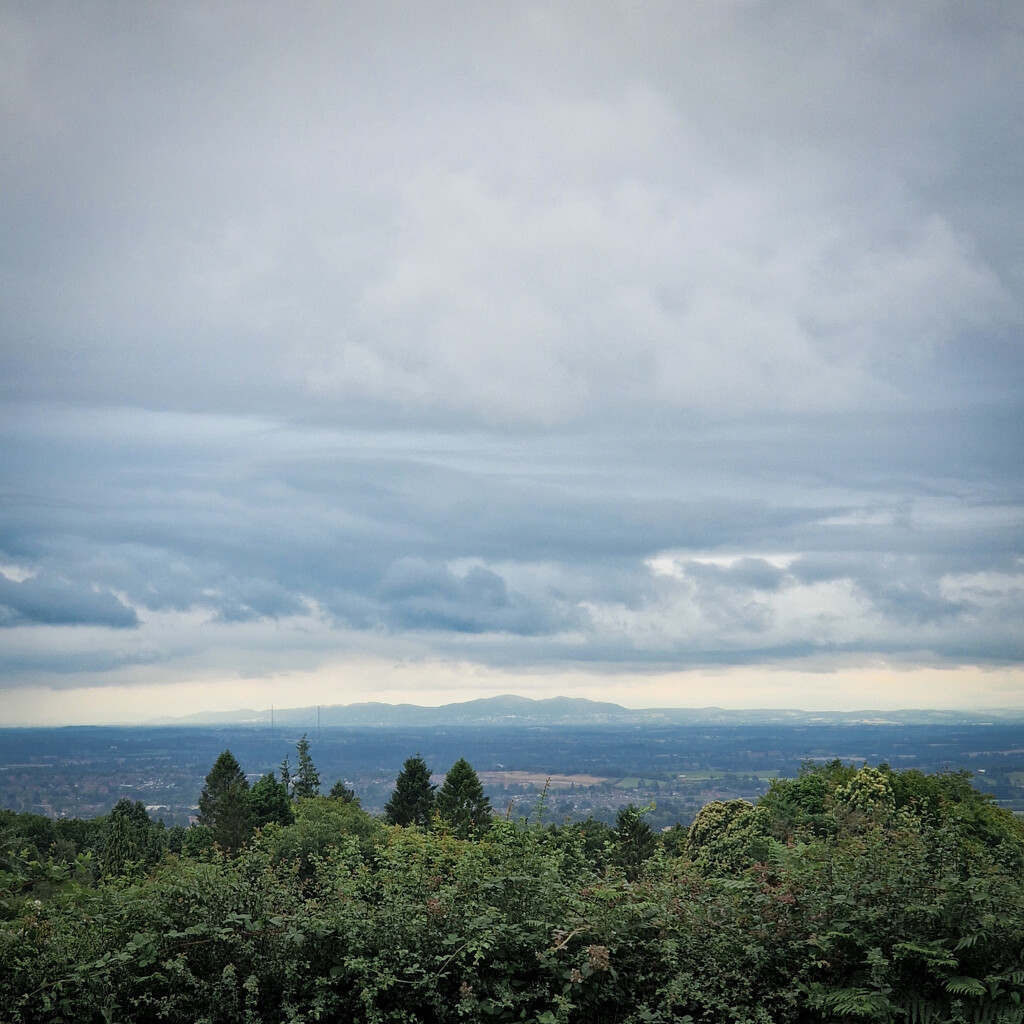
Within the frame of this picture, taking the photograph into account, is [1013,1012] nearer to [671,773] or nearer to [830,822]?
[830,822]

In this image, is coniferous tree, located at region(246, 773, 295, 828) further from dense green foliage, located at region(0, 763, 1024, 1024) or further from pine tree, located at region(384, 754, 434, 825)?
dense green foliage, located at region(0, 763, 1024, 1024)

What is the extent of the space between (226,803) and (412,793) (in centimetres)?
1182

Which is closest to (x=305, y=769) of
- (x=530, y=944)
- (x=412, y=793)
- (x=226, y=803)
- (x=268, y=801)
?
(x=268, y=801)

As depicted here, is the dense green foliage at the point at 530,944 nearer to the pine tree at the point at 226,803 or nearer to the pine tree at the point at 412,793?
the pine tree at the point at 226,803

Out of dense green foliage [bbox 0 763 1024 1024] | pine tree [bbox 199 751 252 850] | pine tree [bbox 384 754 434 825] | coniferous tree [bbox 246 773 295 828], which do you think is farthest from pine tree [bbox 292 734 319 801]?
dense green foliage [bbox 0 763 1024 1024]

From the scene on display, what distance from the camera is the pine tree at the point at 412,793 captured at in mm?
59375

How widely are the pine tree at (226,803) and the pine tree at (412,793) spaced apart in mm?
9279

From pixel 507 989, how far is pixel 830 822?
3456 millimetres

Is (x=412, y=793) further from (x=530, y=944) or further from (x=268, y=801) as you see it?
(x=530, y=944)

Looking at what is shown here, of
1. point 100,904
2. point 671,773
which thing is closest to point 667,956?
point 100,904

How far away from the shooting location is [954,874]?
5344 mm

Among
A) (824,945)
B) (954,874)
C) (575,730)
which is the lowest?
(575,730)

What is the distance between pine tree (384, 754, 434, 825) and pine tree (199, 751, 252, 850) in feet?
30.4

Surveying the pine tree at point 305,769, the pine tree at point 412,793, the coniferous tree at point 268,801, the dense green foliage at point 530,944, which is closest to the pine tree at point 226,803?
the coniferous tree at point 268,801
